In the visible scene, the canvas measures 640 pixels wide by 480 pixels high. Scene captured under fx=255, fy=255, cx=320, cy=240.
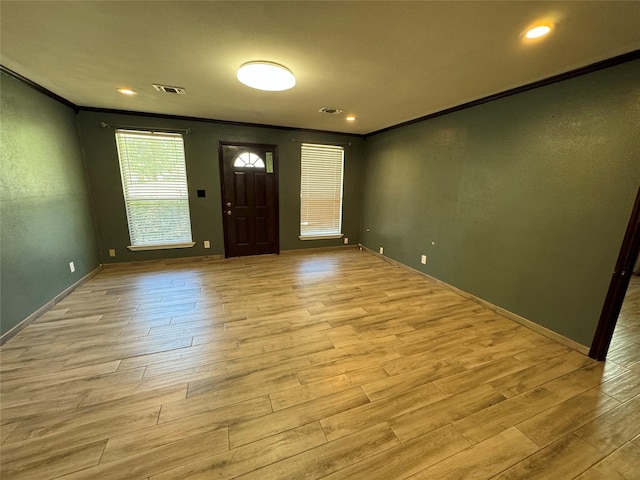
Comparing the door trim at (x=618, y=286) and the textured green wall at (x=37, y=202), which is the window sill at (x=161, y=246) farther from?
the door trim at (x=618, y=286)

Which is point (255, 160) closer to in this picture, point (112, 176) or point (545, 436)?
point (112, 176)

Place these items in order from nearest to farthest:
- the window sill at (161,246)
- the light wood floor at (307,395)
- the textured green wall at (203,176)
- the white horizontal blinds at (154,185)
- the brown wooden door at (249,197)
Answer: the light wood floor at (307,395), the textured green wall at (203,176), the white horizontal blinds at (154,185), the window sill at (161,246), the brown wooden door at (249,197)

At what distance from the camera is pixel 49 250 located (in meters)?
2.90

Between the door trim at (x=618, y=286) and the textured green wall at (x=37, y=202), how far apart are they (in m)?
5.14

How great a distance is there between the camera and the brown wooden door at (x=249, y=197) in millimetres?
4535

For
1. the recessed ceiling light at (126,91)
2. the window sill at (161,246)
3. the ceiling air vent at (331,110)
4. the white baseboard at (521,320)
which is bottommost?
the white baseboard at (521,320)

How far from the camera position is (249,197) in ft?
15.5

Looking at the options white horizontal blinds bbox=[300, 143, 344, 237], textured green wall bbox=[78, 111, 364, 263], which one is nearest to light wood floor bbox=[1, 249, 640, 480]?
textured green wall bbox=[78, 111, 364, 263]

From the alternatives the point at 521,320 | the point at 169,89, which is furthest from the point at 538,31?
the point at 169,89

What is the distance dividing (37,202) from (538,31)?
4.71 m

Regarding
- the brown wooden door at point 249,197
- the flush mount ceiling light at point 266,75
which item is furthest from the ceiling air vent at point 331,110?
the brown wooden door at point 249,197

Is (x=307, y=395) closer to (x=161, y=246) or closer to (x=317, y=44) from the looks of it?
(x=317, y=44)

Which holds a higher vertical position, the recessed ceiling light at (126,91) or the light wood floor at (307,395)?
the recessed ceiling light at (126,91)

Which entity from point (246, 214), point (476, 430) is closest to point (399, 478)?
point (476, 430)
